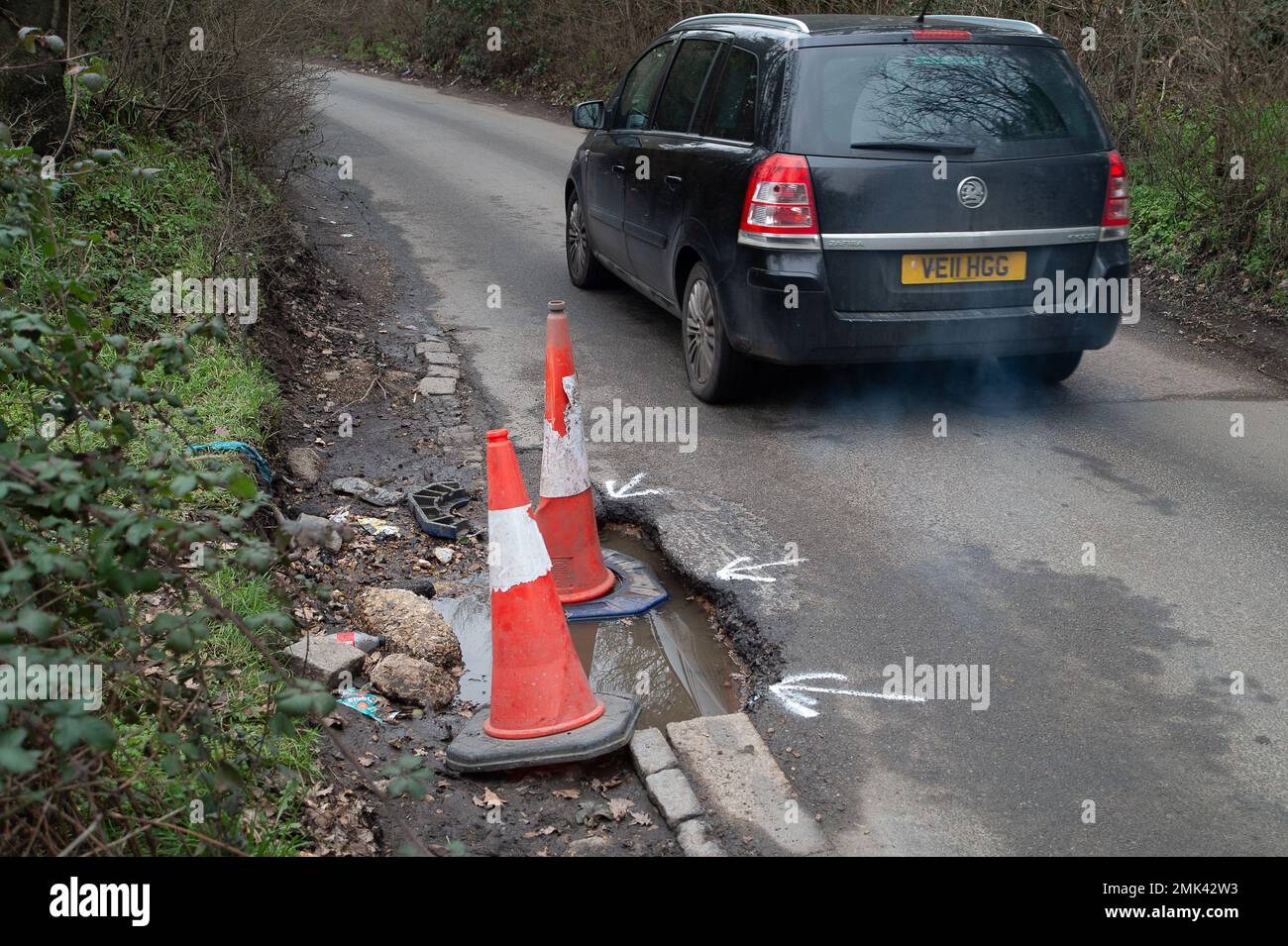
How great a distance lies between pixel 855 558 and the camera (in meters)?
5.29

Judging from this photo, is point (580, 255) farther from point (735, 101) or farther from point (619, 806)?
point (619, 806)

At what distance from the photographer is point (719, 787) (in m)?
3.80

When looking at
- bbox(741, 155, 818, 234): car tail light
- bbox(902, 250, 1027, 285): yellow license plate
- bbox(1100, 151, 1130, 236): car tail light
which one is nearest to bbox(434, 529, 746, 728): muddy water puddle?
bbox(741, 155, 818, 234): car tail light

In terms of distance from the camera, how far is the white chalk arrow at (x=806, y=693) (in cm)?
423

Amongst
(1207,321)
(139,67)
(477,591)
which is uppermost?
(139,67)

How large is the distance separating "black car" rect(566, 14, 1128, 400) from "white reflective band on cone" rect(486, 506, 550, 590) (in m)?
2.65

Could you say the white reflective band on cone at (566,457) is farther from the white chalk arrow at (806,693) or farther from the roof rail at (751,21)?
the roof rail at (751,21)

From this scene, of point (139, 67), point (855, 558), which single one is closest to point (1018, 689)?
point (855, 558)

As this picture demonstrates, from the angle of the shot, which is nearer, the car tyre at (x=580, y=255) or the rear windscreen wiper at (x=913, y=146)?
the rear windscreen wiper at (x=913, y=146)

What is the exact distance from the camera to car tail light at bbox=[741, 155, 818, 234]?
6.32m

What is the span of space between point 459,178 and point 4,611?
13074mm

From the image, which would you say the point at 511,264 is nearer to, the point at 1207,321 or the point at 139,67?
the point at 139,67

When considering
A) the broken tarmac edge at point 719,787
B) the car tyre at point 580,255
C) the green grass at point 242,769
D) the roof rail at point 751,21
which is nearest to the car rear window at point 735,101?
the roof rail at point 751,21

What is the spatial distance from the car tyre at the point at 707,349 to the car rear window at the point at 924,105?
3.57 ft
